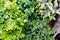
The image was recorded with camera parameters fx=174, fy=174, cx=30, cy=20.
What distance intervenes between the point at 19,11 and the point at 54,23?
0.50 meters

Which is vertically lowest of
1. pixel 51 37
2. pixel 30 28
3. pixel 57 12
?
pixel 51 37

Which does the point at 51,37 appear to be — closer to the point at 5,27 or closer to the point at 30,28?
the point at 30,28

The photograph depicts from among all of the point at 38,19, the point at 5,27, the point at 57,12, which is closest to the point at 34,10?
the point at 38,19

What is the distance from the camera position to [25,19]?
2189 millimetres

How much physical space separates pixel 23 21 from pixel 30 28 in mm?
129

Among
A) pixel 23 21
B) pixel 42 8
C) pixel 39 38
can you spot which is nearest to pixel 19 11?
pixel 23 21

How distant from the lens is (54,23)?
2303 millimetres

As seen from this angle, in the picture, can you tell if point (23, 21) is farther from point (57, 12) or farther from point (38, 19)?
point (57, 12)

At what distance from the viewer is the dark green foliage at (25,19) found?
2.12m

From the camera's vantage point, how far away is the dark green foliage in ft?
6.97

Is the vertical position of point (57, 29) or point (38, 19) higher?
point (38, 19)

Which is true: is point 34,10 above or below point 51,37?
above

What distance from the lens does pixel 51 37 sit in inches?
90.0

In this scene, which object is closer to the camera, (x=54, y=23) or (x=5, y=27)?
(x=5, y=27)
